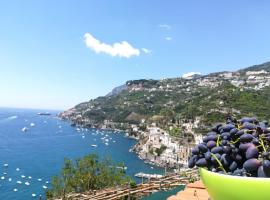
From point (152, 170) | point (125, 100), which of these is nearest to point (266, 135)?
point (152, 170)

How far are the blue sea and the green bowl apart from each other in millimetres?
54485

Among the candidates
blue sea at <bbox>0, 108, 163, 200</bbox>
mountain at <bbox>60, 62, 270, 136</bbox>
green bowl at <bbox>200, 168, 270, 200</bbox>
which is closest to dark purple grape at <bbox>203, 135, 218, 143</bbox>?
green bowl at <bbox>200, 168, 270, 200</bbox>

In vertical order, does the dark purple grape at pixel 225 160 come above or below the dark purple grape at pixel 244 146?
below

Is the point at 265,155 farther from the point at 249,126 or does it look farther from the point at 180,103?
the point at 180,103

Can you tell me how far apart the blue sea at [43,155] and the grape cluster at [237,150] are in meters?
54.3

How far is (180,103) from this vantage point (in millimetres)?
129250

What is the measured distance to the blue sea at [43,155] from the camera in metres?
59.8

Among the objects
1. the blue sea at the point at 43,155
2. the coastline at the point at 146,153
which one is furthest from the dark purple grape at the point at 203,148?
the blue sea at the point at 43,155

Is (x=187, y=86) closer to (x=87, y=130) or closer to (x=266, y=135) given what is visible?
(x=87, y=130)

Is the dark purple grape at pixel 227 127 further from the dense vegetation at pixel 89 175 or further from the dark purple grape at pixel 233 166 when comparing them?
the dense vegetation at pixel 89 175

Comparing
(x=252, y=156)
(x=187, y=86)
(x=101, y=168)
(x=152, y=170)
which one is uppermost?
(x=187, y=86)

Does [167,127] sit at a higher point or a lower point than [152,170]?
higher

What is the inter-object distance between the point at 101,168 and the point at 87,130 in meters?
119

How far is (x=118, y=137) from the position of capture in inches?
4825
